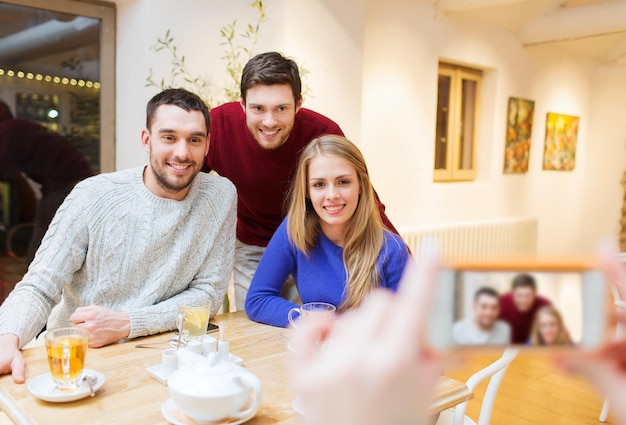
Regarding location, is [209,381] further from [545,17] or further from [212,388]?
[545,17]

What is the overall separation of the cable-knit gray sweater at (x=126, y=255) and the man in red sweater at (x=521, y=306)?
1312mm

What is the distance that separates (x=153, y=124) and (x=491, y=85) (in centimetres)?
437

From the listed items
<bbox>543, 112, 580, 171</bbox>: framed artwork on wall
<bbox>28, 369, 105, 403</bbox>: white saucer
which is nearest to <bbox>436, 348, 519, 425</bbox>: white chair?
<bbox>28, 369, 105, 403</bbox>: white saucer

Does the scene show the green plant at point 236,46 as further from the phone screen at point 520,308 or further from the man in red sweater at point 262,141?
the phone screen at point 520,308

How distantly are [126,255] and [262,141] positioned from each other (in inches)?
29.2

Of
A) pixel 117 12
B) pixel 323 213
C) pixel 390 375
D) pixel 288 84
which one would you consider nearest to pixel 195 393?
pixel 390 375

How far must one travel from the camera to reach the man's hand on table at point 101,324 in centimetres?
145

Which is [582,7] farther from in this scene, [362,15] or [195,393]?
[195,393]

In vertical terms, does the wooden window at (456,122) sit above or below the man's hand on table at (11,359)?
above

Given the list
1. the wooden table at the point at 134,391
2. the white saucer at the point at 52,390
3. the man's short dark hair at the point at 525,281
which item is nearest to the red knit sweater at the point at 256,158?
the wooden table at the point at 134,391

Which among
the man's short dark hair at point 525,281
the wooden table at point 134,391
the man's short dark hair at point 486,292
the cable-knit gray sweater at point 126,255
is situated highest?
the man's short dark hair at point 525,281

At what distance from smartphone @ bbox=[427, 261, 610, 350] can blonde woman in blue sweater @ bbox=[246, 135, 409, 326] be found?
1.29 metres

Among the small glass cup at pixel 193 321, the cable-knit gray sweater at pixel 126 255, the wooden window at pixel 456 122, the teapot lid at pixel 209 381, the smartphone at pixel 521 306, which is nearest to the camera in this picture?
the smartphone at pixel 521 306

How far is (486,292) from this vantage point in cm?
43
